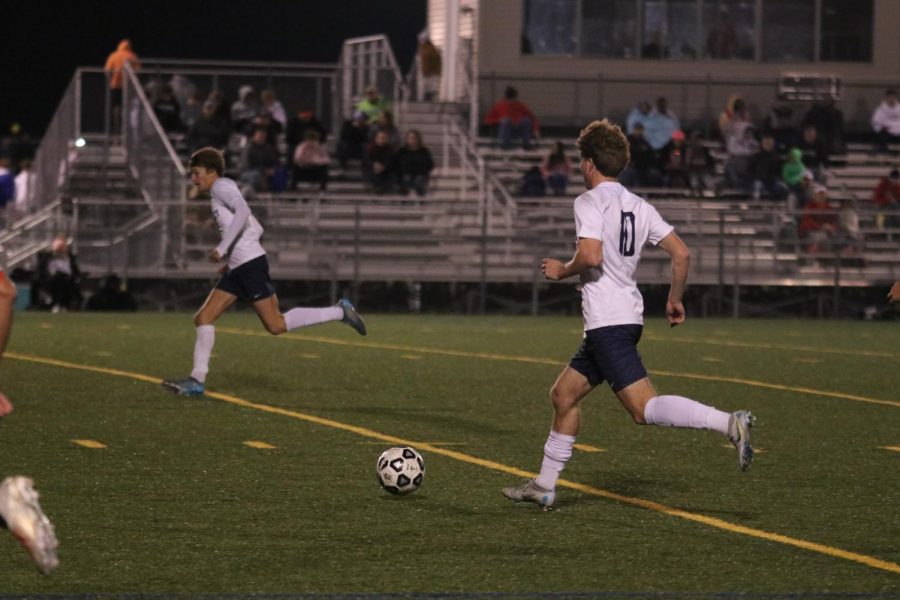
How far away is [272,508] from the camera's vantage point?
8305 millimetres

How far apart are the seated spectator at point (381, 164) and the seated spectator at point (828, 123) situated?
25.7 ft

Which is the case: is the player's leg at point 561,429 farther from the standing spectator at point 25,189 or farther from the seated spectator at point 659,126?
the seated spectator at point 659,126

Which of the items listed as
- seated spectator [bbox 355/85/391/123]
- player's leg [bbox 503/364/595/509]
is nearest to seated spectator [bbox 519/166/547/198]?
seated spectator [bbox 355/85/391/123]

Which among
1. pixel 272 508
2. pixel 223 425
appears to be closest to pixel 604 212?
pixel 272 508

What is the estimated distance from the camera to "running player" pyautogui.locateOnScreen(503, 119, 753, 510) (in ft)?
26.4

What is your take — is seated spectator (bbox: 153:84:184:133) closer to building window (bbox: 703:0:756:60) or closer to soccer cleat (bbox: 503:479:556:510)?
building window (bbox: 703:0:756:60)

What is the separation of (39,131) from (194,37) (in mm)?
6303

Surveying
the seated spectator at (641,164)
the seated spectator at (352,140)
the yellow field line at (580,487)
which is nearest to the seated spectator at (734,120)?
the seated spectator at (641,164)

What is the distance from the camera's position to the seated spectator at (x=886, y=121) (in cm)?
3297

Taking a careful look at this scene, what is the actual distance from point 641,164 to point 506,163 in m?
2.33

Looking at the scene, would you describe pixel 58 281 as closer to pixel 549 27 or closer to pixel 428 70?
pixel 428 70

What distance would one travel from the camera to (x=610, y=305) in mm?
8125

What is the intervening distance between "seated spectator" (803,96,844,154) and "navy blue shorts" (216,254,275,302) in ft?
66.1

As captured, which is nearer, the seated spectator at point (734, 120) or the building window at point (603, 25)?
the seated spectator at point (734, 120)
